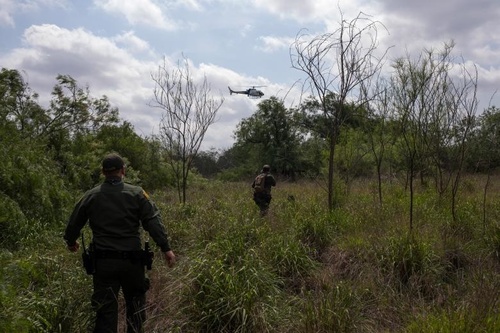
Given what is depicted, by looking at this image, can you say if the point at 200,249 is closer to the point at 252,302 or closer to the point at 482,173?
the point at 252,302

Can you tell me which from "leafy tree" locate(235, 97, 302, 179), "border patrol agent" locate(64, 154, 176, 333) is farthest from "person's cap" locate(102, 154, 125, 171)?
"leafy tree" locate(235, 97, 302, 179)

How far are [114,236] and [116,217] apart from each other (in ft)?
0.56

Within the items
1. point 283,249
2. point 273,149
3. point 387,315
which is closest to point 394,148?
point 283,249

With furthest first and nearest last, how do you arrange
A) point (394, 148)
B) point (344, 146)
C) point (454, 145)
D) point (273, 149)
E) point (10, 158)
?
point (273, 149) → point (394, 148) → point (344, 146) → point (454, 145) → point (10, 158)

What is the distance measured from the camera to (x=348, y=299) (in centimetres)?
416

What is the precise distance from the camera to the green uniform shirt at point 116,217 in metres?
3.92

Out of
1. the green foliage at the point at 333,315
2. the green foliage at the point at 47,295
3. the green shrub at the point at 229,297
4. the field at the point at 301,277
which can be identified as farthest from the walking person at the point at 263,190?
the green foliage at the point at 333,315

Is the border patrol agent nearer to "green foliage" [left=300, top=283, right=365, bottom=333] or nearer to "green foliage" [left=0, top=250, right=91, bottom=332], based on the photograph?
"green foliage" [left=0, top=250, right=91, bottom=332]

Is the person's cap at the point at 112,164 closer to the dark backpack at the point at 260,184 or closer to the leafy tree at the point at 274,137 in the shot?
the dark backpack at the point at 260,184

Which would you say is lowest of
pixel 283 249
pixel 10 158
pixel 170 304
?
pixel 170 304

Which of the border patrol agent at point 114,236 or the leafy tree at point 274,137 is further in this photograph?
the leafy tree at point 274,137

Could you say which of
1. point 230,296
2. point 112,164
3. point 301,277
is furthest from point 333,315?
point 112,164

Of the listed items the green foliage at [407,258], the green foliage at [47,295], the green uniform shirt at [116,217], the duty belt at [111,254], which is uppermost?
the green uniform shirt at [116,217]

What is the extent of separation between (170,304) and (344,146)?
9.72m
